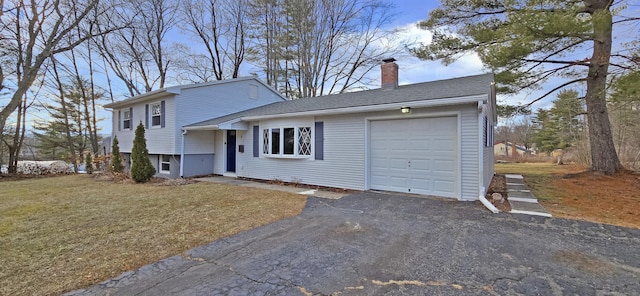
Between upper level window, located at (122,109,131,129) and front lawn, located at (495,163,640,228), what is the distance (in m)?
16.5

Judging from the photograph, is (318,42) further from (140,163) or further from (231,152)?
(140,163)

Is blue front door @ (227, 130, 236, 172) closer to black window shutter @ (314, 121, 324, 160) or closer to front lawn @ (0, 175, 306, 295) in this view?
front lawn @ (0, 175, 306, 295)

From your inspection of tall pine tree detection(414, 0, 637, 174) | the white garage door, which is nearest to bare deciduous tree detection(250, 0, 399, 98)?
tall pine tree detection(414, 0, 637, 174)

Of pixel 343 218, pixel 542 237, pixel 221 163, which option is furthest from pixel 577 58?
pixel 221 163

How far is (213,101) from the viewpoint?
1209 cm

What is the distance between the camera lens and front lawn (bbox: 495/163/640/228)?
4949 mm

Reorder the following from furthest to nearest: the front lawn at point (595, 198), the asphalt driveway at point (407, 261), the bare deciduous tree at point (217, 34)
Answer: the bare deciduous tree at point (217, 34) → the front lawn at point (595, 198) → the asphalt driveway at point (407, 261)

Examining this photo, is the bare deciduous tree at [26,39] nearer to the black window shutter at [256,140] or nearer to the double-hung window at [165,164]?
the double-hung window at [165,164]

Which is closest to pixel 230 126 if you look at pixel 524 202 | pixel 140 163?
pixel 140 163

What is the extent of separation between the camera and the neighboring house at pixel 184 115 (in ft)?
36.2

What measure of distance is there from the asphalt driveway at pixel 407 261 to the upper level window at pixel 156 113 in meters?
9.87

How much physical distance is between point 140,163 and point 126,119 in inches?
228

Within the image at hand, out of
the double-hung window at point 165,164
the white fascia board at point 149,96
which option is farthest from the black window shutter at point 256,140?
the double-hung window at point 165,164

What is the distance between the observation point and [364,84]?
19.9 metres
